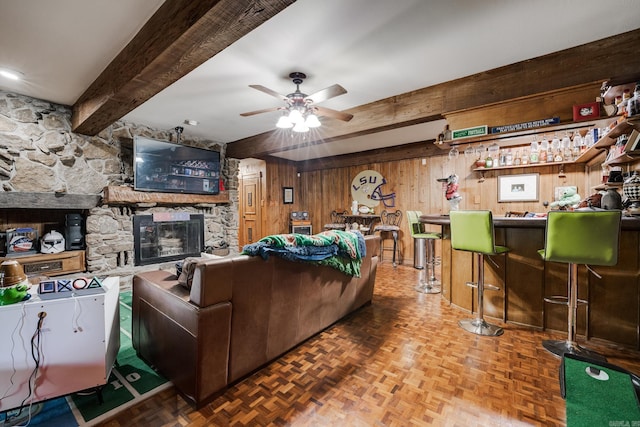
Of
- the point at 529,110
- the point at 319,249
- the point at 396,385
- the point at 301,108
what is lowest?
the point at 396,385

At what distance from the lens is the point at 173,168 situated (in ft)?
14.5

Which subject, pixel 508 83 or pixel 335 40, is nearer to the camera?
pixel 335 40

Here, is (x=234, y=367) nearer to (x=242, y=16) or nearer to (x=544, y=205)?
(x=242, y=16)

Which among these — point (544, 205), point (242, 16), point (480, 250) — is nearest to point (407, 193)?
point (544, 205)

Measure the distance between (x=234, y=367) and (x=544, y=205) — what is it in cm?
507

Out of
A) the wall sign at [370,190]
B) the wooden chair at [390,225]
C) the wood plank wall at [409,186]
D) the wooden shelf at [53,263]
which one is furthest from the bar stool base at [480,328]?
the wooden shelf at [53,263]

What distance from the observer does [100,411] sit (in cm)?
150

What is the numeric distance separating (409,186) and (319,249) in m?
4.05

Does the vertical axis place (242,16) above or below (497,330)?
above

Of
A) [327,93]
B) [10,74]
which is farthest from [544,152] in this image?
[10,74]

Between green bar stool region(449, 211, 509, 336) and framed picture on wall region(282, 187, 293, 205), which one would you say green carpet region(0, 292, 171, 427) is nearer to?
green bar stool region(449, 211, 509, 336)

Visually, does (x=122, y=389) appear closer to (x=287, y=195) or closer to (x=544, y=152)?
(x=287, y=195)

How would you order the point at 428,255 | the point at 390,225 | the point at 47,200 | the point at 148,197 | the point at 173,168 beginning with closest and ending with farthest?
1. the point at 47,200
2. the point at 428,255
3. the point at 148,197
4. the point at 173,168
5. the point at 390,225

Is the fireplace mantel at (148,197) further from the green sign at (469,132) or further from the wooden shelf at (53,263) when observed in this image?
the green sign at (469,132)
